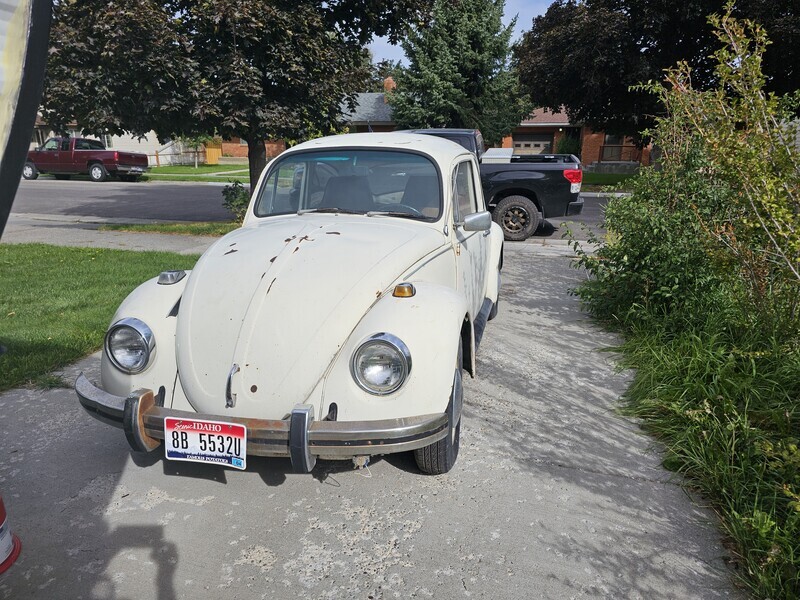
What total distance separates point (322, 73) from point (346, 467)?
8723 millimetres

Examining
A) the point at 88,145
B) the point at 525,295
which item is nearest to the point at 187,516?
the point at 525,295

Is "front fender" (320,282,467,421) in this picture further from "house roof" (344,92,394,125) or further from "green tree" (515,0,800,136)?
"house roof" (344,92,394,125)

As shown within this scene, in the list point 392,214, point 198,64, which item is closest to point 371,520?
point 392,214

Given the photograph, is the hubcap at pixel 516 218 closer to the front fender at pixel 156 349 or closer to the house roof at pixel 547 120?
the front fender at pixel 156 349

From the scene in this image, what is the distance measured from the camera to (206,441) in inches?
104

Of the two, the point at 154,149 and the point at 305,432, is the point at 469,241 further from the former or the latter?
the point at 154,149

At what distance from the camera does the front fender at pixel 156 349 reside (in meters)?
2.96

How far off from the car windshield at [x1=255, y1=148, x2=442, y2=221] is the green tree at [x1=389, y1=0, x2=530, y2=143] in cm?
2187

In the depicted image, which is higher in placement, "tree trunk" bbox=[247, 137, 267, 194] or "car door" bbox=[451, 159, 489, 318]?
"tree trunk" bbox=[247, 137, 267, 194]

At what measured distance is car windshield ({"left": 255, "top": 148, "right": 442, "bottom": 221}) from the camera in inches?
161

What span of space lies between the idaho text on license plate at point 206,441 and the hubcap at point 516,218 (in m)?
9.60

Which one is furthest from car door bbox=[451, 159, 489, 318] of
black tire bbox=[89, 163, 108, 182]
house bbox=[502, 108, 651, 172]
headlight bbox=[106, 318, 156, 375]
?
house bbox=[502, 108, 651, 172]

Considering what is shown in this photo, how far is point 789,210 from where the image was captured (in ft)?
11.3

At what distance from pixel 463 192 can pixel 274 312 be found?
228cm
